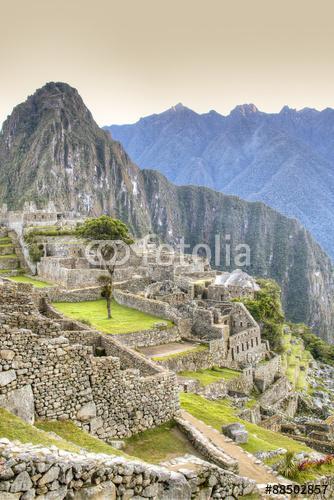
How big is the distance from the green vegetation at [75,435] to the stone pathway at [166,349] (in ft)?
50.5

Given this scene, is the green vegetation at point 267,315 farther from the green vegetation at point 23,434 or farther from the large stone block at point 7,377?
the green vegetation at point 23,434

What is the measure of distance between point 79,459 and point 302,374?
156ft

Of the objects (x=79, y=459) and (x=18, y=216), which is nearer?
(x=79, y=459)

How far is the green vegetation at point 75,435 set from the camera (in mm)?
8641

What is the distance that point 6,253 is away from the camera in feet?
178

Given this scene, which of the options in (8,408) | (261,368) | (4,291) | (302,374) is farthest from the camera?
(302,374)

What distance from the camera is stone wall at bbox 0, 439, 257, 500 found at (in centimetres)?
608

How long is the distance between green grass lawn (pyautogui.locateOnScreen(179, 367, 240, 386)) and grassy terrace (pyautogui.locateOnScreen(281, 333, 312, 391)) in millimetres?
15359

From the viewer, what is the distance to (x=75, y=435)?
9195 mm

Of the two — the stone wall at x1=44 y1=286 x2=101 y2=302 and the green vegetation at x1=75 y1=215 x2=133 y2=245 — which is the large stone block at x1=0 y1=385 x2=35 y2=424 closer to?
the stone wall at x1=44 y1=286 x2=101 y2=302

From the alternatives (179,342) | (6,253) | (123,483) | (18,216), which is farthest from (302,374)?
(123,483)

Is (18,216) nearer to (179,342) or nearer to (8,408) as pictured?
(179,342)

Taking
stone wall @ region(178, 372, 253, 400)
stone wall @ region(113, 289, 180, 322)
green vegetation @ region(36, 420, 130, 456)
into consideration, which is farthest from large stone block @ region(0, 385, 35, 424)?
stone wall @ region(113, 289, 180, 322)

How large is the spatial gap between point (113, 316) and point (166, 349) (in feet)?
13.8
